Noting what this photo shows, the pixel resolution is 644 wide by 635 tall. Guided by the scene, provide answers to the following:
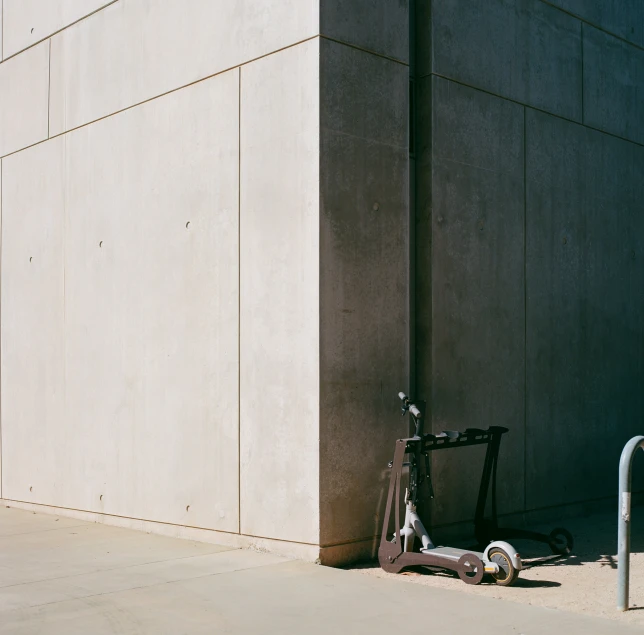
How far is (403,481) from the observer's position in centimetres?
830

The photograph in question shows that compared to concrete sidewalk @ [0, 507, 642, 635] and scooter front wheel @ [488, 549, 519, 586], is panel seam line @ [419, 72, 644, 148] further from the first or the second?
concrete sidewalk @ [0, 507, 642, 635]

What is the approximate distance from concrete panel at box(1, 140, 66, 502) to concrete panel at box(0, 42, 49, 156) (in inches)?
8.5

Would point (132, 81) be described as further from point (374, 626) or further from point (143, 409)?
point (374, 626)

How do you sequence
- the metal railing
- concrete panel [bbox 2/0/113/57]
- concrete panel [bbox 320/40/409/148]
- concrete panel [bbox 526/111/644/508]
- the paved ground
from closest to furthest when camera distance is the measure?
1. the metal railing
2. the paved ground
3. concrete panel [bbox 320/40/409/148]
4. concrete panel [bbox 526/111/644/508]
5. concrete panel [bbox 2/0/113/57]

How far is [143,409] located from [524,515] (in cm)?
406

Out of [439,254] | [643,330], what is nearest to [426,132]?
[439,254]

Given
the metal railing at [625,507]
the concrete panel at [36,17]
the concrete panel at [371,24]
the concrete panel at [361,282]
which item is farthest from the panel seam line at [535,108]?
the metal railing at [625,507]

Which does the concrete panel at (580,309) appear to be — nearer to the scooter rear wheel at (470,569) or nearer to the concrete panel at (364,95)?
the concrete panel at (364,95)

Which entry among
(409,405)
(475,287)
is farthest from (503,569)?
(475,287)

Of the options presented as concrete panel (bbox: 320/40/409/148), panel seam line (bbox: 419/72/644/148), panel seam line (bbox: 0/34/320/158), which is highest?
panel seam line (bbox: 419/72/644/148)

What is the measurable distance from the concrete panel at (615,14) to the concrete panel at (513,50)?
0.19 meters

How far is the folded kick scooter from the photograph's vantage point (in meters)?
7.05

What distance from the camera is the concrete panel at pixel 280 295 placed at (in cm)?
775

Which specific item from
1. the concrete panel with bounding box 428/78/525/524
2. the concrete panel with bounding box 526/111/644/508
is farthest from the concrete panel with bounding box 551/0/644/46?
the concrete panel with bounding box 428/78/525/524
